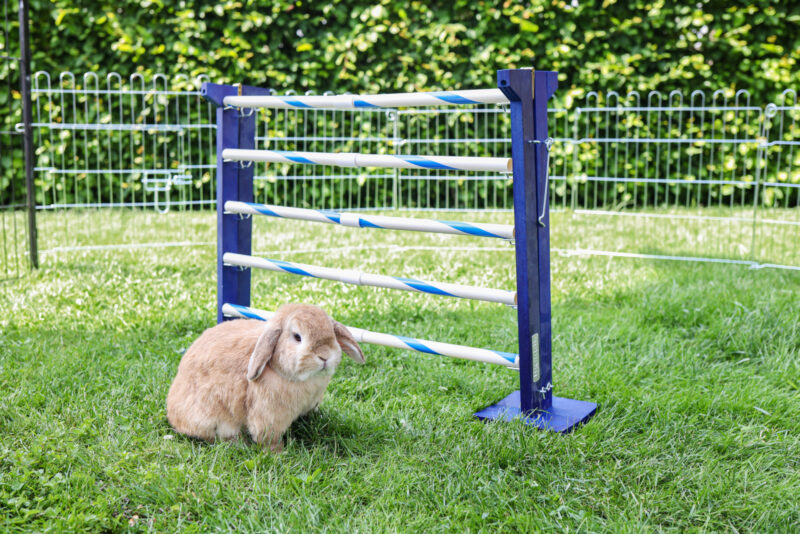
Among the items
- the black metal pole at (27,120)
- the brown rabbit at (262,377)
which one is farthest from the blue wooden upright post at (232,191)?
the black metal pole at (27,120)

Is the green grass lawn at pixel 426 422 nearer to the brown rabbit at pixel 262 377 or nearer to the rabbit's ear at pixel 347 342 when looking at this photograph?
the brown rabbit at pixel 262 377

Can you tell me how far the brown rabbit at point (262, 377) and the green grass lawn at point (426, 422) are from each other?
0.27 ft

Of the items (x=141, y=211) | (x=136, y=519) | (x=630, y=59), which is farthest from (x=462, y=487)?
(x=630, y=59)

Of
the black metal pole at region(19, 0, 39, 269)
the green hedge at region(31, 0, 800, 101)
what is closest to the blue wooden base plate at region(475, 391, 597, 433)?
the black metal pole at region(19, 0, 39, 269)

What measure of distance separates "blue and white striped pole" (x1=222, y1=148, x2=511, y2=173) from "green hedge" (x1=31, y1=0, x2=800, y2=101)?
4.86 meters

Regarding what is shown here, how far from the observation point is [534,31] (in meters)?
7.68

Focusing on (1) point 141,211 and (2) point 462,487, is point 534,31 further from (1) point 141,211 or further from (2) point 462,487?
(2) point 462,487

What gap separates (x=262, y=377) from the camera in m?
2.39

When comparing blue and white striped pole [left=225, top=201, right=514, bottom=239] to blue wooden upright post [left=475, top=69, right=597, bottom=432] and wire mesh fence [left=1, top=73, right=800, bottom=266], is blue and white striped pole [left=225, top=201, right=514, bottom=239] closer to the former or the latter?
blue wooden upright post [left=475, top=69, right=597, bottom=432]

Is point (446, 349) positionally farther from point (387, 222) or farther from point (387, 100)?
point (387, 100)

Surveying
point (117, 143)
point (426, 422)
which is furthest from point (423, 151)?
point (426, 422)

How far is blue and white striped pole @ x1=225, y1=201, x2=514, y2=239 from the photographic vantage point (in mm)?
2551

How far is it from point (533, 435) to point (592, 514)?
45 cm

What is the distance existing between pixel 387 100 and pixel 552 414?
1.29 meters
